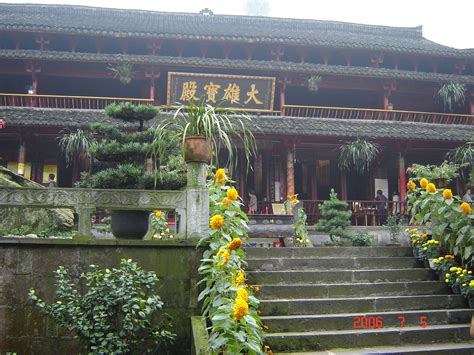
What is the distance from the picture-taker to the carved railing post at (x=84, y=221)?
225 inches

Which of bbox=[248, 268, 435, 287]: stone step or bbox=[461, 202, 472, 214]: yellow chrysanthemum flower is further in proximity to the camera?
bbox=[248, 268, 435, 287]: stone step

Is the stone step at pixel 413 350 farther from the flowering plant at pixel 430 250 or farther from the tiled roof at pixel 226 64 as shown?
the tiled roof at pixel 226 64

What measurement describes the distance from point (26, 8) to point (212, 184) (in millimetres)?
20343

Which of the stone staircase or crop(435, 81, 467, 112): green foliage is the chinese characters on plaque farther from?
the stone staircase

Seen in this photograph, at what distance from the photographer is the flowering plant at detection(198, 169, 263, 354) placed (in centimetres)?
383

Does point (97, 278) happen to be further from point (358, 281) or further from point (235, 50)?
point (235, 50)

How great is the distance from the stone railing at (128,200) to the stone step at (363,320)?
144 cm

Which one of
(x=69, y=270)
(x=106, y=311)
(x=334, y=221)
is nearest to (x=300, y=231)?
(x=334, y=221)

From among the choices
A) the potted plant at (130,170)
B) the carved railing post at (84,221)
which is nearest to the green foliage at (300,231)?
the potted plant at (130,170)

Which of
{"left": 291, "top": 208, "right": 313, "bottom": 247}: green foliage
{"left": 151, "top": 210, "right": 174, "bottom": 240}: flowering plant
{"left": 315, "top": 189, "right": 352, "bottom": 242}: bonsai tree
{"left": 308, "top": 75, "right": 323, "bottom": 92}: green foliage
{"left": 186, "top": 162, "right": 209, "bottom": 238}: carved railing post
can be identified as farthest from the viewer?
{"left": 308, "top": 75, "right": 323, "bottom": 92}: green foliage

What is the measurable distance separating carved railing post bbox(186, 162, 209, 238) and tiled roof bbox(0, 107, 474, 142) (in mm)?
7853

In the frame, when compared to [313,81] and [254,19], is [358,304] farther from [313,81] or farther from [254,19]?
[254,19]

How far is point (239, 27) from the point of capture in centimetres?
2286

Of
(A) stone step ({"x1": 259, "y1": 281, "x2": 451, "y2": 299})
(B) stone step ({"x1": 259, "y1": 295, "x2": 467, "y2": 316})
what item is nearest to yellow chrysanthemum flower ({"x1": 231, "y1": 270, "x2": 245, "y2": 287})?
(B) stone step ({"x1": 259, "y1": 295, "x2": 467, "y2": 316})
